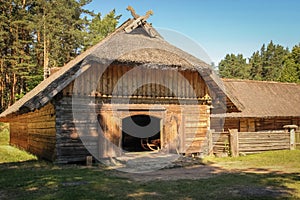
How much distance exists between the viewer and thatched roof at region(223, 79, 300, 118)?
24125 mm

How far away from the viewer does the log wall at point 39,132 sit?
47.6ft

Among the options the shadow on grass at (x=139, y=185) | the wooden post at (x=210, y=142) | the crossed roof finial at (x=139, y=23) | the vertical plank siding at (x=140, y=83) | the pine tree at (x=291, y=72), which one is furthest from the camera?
the pine tree at (x=291, y=72)

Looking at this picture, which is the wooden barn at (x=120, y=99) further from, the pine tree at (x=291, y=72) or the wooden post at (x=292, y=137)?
the pine tree at (x=291, y=72)

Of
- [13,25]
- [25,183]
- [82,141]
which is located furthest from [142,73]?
[13,25]

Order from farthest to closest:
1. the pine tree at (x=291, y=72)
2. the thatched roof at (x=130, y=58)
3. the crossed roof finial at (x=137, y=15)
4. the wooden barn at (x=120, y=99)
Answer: the pine tree at (x=291, y=72), the crossed roof finial at (x=137, y=15), the wooden barn at (x=120, y=99), the thatched roof at (x=130, y=58)

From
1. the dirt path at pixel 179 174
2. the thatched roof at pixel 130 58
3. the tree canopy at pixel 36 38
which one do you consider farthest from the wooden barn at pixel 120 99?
the tree canopy at pixel 36 38

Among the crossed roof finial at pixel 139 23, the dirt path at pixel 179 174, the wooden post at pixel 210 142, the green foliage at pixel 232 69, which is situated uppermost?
the green foliage at pixel 232 69

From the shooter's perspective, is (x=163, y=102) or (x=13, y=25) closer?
(x=163, y=102)

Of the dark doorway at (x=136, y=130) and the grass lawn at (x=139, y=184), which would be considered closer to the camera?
the grass lawn at (x=139, y=184)

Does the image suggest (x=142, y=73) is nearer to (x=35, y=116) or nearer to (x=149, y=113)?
(x=149, y=113)

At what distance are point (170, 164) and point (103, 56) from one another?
5.32 meters

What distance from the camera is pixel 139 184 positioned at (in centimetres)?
972

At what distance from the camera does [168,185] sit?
946 centimetres

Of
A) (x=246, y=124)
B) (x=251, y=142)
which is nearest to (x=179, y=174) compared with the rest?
(x=251, y=142)
